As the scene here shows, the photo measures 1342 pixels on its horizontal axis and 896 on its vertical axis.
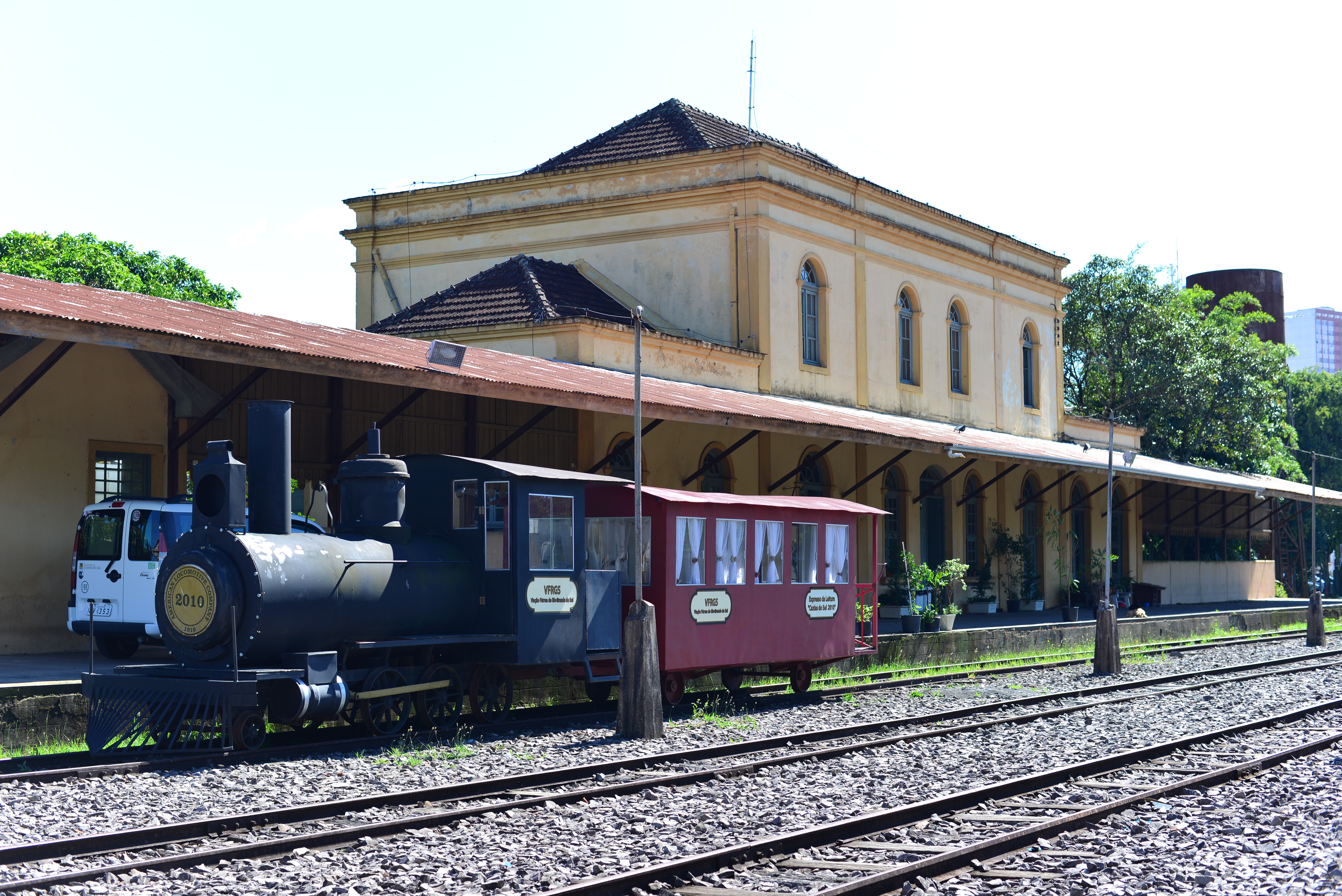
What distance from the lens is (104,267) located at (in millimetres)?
41500

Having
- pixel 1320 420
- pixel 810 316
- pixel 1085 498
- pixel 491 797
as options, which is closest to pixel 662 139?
pixel 810 316

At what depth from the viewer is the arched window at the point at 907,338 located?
32.0 meters

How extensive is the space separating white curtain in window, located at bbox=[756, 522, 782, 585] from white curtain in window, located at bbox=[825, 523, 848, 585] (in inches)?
38.9

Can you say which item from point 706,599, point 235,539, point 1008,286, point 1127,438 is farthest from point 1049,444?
point 235,539

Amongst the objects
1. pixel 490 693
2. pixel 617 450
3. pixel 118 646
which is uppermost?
pixel 617 450

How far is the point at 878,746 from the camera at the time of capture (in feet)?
41.0

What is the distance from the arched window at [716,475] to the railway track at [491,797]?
924 centimetres

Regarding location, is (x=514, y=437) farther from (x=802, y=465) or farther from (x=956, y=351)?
(x=956, y=351)

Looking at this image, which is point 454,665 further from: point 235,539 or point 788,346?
point 788,346

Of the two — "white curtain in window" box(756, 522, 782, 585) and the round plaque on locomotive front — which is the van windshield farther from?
"white curtain in window" box(756, 522, 782, 585)

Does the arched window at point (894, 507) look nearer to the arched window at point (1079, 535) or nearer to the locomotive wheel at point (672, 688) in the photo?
the arched window at point (1079, 535)

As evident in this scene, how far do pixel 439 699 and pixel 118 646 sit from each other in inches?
190

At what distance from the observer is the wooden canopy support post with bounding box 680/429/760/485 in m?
21.5

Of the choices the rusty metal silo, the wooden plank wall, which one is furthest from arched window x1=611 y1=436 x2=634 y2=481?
the rusty metal silo
